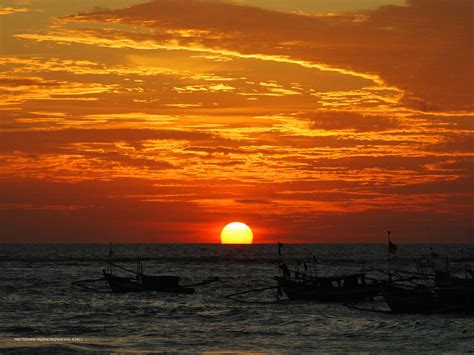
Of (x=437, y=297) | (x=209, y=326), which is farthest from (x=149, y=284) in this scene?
(x=437, y=297)

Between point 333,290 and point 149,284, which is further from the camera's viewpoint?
point 149,284

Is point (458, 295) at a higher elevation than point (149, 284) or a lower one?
lower

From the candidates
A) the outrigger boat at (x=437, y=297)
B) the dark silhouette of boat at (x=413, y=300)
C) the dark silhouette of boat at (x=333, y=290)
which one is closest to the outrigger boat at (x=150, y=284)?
the dark silhouette of boat at (x=333, y=290)

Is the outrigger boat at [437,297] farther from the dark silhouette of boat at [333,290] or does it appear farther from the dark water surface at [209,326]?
the dark silhouette of boat at [333,290]

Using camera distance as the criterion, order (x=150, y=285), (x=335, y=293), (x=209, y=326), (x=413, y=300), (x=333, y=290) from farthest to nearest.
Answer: (x=150, y=285) → (x=333, y=290) → (x=335, y=293) → (x=413, y=300) → (x=209, y=326)

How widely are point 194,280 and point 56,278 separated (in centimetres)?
1630

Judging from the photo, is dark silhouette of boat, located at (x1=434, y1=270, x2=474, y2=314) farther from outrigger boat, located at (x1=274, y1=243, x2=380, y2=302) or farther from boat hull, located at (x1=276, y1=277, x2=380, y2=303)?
boat hull, located at (x1=276, y1=277, x2=380, y2=303)

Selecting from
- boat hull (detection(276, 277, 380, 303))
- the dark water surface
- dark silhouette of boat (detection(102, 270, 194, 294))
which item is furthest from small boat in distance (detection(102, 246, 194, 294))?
boat hull (detection(276, 277, 380, 303))

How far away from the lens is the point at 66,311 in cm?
5691

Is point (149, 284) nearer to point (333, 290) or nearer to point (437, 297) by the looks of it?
point (333, 290)

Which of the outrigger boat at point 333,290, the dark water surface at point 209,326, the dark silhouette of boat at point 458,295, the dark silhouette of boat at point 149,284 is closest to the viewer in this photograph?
the dark water surface at point 209,326

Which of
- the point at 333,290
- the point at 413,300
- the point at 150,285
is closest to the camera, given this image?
the point at 413,300

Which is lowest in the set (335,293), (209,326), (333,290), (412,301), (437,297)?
(209,326)

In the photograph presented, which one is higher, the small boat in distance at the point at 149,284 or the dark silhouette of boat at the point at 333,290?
the small boat in distance at the point at 149,284
